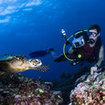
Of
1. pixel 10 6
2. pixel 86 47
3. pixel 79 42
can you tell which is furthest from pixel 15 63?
pixel 10 6

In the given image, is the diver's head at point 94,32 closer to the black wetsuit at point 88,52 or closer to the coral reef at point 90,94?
the black wetsuit at point 88,52

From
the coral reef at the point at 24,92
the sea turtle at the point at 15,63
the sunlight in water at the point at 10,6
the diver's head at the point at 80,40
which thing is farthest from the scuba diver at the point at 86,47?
the sunlight in water at the point at 10,6

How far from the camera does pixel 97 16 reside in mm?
66812

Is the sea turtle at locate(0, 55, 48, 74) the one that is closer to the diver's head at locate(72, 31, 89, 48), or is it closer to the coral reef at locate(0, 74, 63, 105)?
the coral reef at locate(0, 74, 63, 105)

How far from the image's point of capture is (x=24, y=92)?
3092 mm

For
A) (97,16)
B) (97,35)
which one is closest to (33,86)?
(97,35)

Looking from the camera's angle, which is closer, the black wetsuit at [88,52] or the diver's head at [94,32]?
the black wetsuit at [88,52]

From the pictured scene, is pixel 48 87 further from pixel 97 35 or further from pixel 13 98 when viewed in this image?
pixel 97 35

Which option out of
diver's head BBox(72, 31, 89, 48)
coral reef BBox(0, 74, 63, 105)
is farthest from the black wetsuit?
coral reef BBox(0, 74, 63, 105)

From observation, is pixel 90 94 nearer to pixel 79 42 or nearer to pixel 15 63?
pixel 15 63

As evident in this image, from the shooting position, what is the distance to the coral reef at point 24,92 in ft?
9.41

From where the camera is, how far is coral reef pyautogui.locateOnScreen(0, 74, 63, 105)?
2.87 metres

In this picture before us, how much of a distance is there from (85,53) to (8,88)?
3881 millimetres

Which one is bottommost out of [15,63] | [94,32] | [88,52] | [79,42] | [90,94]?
[90,94]
